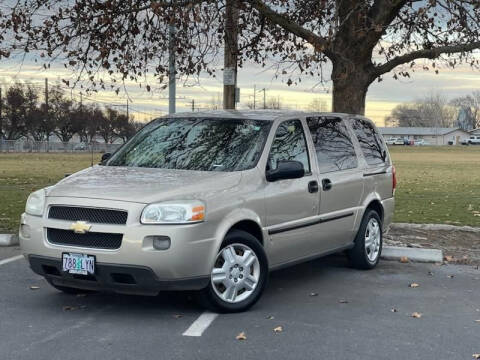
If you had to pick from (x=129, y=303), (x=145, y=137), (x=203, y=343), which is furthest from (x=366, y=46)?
(x=203, y=343)

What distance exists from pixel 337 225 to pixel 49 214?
311 cm

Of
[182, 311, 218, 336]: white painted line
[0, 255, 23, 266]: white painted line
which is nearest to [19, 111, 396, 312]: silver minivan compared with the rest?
[182, 311, 218, 336]: white painted line

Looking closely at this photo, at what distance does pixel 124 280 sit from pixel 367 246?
11.6 feet

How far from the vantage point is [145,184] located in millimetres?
5668

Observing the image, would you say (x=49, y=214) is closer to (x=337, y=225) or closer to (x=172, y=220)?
(x=172, y=220)

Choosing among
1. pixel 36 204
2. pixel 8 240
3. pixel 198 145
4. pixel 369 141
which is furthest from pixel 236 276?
pixel 8 240

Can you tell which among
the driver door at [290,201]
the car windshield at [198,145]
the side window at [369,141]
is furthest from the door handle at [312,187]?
the side window at [369,141]

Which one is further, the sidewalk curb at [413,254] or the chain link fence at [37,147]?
the chain link fence at [37,147]

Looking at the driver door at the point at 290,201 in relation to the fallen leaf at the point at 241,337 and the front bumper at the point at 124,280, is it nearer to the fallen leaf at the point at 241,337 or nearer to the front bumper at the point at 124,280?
the front bumper at the point at 124,280

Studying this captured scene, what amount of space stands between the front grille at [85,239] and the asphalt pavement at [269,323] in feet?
2.10

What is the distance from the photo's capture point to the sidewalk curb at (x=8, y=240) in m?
9.02

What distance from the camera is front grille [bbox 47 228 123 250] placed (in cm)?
534

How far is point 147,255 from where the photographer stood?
5242 millimetres

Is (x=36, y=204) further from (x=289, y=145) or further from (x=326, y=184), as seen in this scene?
(x=326, y=184)
